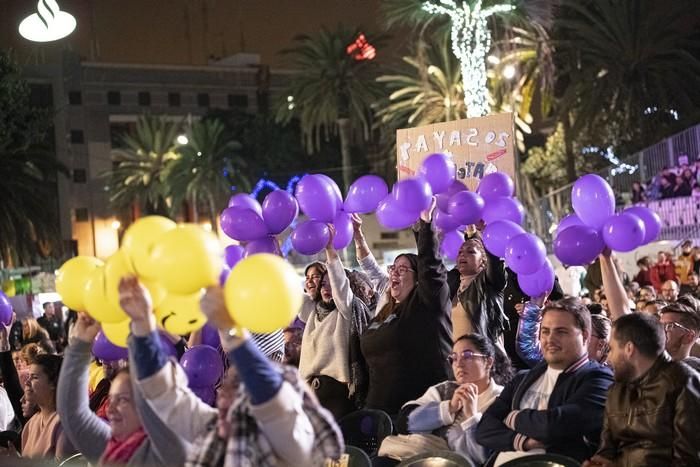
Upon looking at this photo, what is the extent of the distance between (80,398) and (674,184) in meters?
18.4

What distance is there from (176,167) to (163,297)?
52829 mm

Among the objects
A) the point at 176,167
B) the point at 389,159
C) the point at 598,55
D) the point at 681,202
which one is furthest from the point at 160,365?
the point at 176,167

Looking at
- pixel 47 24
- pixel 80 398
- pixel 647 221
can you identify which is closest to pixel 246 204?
pixel 647 221

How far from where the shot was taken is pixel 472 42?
36344 millimetres

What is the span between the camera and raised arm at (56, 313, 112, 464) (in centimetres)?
448

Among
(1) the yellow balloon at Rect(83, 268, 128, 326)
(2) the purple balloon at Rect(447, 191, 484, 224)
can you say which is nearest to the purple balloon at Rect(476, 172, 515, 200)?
(2) the purple balloon at Rect(447, 191, 484, 224)

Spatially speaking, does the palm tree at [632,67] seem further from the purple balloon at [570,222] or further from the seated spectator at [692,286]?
the purple balloon at [570,222]

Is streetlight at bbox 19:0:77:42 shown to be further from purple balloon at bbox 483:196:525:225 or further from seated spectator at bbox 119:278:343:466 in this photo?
seated spectator at bbox 119:278:343:466

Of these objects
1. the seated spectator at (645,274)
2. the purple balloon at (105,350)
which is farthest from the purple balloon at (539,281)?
the seated spectator at (645,274)

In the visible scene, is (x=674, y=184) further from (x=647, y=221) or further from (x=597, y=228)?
(x=597, y=228)

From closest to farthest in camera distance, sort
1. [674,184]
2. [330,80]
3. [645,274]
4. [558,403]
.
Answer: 1. [558,403]
2. [645,274]
3. [674,184]
4. [330,80]

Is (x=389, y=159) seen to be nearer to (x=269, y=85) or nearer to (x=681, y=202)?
(x=269, y=85)

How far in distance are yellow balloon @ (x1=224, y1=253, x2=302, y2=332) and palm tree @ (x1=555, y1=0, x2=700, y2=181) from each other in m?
33.4

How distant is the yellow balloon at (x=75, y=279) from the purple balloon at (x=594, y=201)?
303 centimetres
